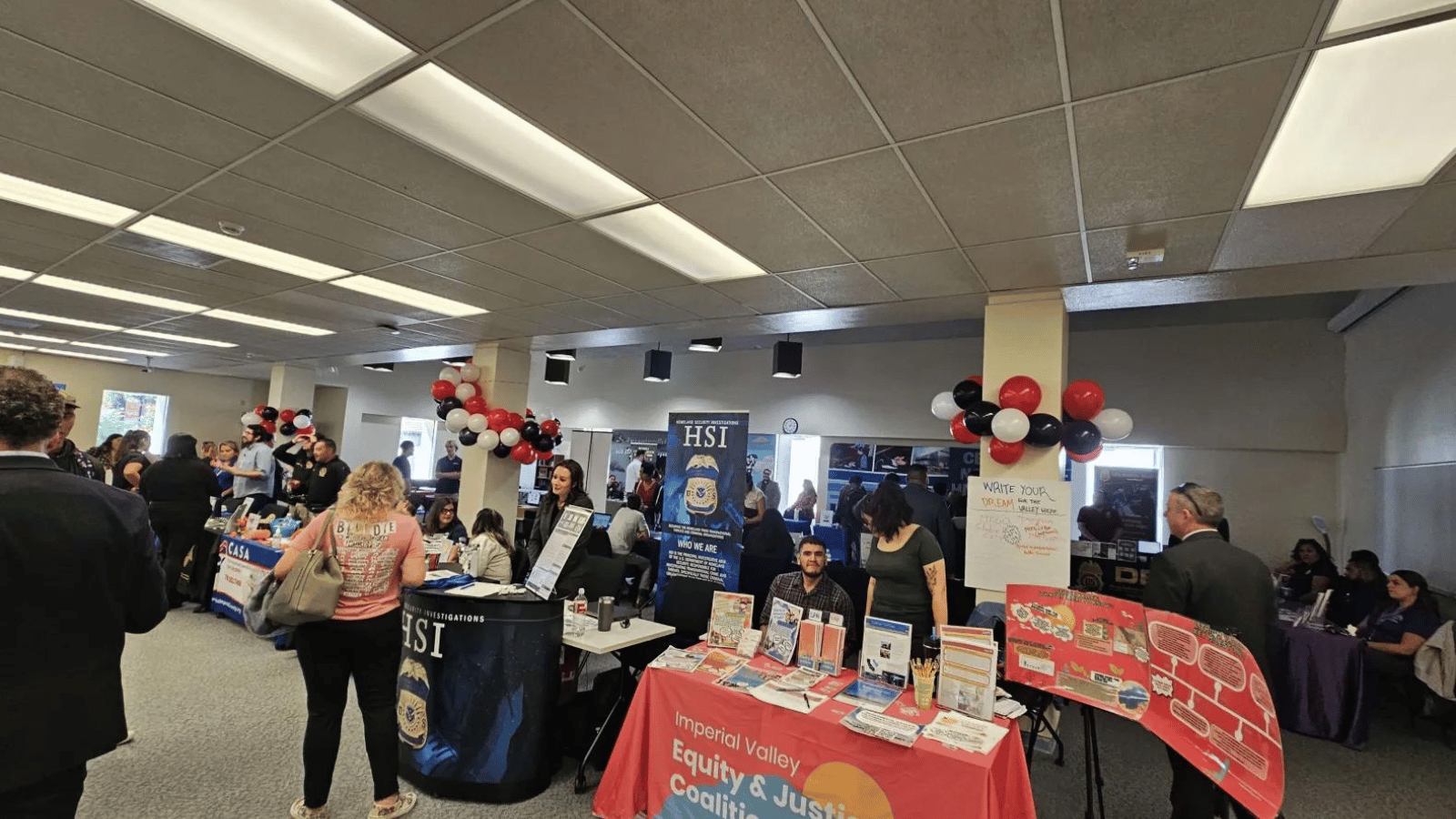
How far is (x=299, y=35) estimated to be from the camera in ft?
6.30

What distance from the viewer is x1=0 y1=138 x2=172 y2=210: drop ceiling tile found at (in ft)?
9.25

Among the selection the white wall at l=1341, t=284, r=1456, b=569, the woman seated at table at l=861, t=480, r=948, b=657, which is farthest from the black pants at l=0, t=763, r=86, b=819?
the white wall at l=1341, t=284, r=1456, b=569

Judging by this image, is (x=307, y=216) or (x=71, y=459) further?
(x=71, y=459)

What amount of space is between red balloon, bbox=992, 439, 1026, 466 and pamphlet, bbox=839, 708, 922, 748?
2.24 meters

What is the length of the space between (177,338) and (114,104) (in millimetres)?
7416

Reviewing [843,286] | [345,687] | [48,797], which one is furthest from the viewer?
[843,286]

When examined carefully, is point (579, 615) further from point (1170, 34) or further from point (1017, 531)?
point (1170, 34)

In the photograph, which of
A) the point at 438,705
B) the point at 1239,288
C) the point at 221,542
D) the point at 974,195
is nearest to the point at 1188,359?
the point at 1239,288

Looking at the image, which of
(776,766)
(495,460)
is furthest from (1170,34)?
(495,460)

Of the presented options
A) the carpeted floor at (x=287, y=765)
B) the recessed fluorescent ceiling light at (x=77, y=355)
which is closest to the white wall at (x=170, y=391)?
the recessed fluorescent ceiling light at (x=77, y=355)

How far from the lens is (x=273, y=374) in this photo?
10.5m

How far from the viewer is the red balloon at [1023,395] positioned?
12.7ft

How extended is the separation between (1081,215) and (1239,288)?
156 centimetres

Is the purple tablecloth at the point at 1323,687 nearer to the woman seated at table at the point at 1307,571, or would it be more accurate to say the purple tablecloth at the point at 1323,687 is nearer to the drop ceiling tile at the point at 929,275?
the woman seated at table at the point at 1307,571
